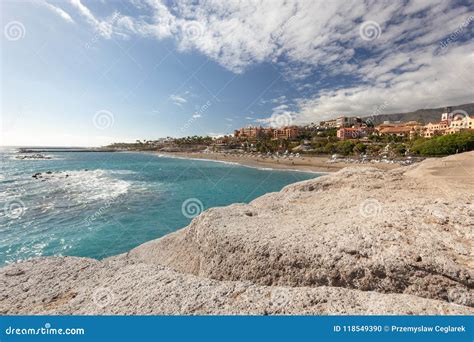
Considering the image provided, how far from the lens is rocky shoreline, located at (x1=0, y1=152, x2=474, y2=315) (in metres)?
3.43

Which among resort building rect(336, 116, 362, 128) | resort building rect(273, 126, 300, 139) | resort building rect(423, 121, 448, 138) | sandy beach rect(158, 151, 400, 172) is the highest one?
resort building rect(336, 116, 362, 128)

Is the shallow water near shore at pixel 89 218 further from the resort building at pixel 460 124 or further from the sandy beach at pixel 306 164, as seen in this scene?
the resort building at pixel 460 124

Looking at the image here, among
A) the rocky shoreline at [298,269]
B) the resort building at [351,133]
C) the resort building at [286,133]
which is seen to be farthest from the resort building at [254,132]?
the rocky shoreline at [298,269]

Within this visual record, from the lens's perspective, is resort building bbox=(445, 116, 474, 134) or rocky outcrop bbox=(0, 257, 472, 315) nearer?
rocky outcrop bbox=(0, 257, 472, 315)

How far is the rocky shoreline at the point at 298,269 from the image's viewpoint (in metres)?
3.43

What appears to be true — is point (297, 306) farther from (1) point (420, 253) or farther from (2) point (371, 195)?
(2) point (371, 195)

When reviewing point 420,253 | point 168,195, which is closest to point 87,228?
point 168,195

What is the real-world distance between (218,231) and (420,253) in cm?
380

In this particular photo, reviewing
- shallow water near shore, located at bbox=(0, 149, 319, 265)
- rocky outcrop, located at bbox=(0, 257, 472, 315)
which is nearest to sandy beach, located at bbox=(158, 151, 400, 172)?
shallow water near shore, located at bbox=(0, 149, 319, 265)

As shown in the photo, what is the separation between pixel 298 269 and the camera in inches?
160

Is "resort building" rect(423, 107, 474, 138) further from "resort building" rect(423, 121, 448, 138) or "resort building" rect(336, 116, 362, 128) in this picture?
"resort building" rect(336, 116, 362, 128)

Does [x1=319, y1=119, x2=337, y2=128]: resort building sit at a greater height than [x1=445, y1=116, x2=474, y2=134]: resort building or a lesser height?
greater

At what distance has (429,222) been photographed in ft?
14.9

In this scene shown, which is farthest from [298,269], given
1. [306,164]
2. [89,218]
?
[306,164]
